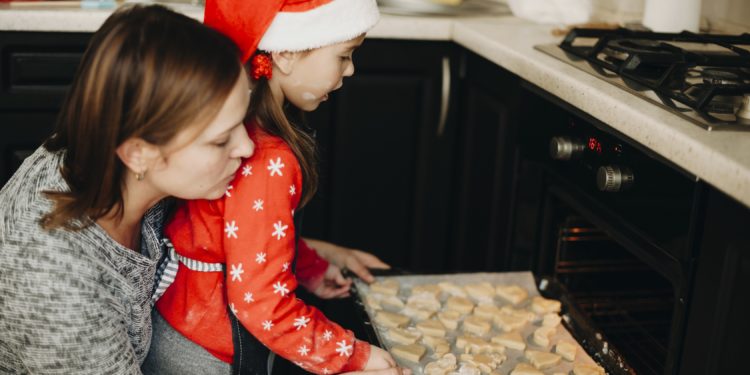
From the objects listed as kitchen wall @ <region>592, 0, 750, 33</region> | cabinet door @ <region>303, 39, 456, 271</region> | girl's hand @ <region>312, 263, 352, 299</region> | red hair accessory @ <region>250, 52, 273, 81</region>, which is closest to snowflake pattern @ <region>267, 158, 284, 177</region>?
red hair accessory @ <region>250, 52, 273, 81</region>

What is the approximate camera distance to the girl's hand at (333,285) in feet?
4.96

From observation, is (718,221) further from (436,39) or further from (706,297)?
(436,39)

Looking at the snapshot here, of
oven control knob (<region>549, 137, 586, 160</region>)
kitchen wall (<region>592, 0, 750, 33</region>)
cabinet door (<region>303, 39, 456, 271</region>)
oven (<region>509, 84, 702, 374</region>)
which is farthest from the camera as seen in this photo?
cabinet door (<region>303, 39, 456, 271</region>)

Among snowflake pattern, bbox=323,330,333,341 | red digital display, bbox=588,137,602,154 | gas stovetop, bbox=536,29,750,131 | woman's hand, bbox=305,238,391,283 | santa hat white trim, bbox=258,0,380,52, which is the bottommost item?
woman's hand, bbox=305,238,391,283

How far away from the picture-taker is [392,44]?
2.01 meters

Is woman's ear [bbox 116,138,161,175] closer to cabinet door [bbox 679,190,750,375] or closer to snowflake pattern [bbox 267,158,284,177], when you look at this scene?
snowflake pattern [bbox 267,158,284,177]

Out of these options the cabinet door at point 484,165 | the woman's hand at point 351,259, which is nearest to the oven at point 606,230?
the cabinet door at point 484,165

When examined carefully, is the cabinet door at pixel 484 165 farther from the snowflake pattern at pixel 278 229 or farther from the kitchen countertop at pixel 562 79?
the snowflake pattern at pixel 278 229

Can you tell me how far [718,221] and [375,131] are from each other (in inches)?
46.2

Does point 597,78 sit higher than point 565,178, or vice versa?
point 597,78

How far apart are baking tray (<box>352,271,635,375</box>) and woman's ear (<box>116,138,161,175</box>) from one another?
1.47 feet

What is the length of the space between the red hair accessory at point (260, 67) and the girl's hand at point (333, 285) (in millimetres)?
456

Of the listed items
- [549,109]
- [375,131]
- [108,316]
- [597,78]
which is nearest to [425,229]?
[375,131]

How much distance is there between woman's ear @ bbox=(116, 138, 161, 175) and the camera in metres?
1.06
